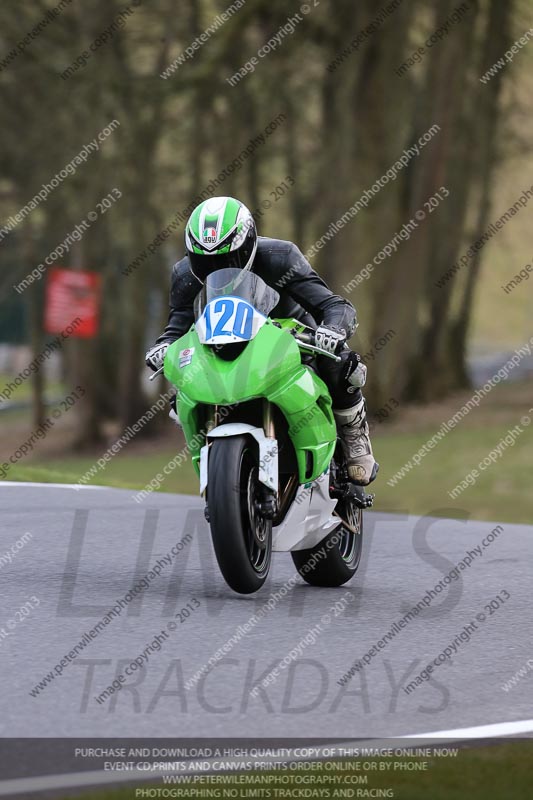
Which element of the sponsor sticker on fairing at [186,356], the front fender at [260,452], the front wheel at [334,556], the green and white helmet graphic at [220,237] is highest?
the green and white helmet graphic at [220,237]

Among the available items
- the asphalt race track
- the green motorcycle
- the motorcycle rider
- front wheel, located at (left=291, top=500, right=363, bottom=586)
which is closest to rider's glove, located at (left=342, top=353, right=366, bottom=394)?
the motorcycle rider

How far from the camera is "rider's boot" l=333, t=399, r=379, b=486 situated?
25.7 ft

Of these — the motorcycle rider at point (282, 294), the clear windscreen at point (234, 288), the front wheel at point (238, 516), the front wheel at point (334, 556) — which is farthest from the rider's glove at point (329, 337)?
the front wheel at point (334, 556)

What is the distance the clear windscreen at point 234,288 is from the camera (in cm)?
711

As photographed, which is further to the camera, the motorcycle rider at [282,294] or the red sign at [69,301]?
the red sign at [69,301]

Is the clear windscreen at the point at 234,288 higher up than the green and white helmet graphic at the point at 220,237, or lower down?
lower down

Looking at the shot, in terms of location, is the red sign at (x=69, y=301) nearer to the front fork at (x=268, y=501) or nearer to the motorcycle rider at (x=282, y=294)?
the motorcycle rider at (x=282, y=294)

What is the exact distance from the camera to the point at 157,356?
7.48 metres

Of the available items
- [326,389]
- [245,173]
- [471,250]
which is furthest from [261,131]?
[326,389]

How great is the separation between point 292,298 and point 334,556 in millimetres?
1352

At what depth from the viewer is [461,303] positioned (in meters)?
37.1

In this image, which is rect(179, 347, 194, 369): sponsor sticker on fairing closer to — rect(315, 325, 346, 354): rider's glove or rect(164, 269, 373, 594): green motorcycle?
rect(164, 269, 373, 594): green motorcycle

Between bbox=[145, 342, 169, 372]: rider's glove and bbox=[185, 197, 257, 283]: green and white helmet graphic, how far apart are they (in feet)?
1.52

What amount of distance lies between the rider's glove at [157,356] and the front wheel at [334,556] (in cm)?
118
